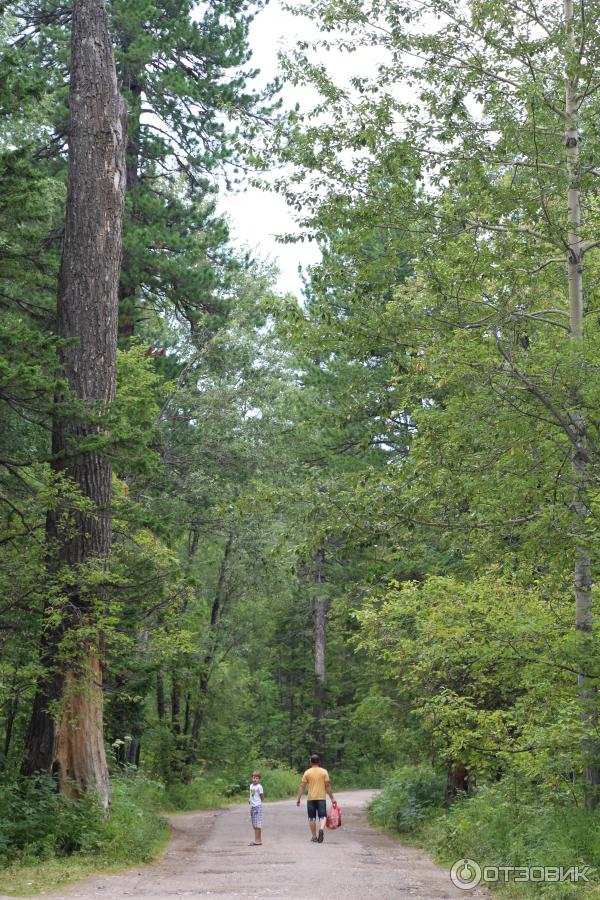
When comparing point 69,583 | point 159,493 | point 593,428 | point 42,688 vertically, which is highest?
point 159,493

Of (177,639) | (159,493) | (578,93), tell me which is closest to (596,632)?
(578,93)

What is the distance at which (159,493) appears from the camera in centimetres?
2334

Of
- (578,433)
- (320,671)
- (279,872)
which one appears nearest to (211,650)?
(320,671)

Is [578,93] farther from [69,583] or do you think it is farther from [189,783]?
[189,783]

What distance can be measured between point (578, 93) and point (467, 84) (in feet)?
4.07

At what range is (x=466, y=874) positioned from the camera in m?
10.5

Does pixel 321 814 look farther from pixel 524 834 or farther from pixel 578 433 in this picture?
pixel 578 433

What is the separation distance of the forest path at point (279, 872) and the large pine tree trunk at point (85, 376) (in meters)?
1.84

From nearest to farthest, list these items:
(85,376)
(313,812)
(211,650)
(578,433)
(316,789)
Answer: (578,433) → (85,376) → (316,789) → (313,812) → (211,650)

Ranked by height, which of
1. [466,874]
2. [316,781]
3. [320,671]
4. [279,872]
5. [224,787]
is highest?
[320,671]

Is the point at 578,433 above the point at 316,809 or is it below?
above

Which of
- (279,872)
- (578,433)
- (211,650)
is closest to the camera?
(578,433)

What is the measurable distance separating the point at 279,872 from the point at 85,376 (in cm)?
671

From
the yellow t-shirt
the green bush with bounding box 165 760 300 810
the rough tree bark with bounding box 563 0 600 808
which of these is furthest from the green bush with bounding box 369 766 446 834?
the rough tree bark with bounding box 563 0 600 808
